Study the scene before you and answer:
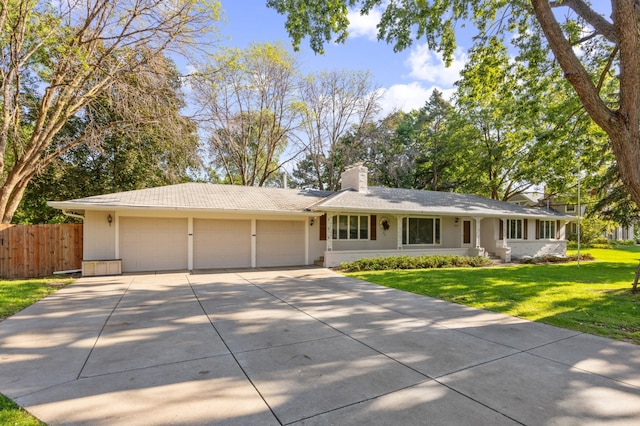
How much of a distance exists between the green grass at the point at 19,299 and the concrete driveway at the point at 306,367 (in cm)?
11

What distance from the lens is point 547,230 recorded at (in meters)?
20.5

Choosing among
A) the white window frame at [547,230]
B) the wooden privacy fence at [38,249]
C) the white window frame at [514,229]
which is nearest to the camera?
the wooden privacy fence at [38,249]

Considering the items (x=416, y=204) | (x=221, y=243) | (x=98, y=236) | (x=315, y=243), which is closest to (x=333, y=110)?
(x=416, y=204)

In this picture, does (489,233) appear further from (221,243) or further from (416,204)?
(221,243)

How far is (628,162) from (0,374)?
31.9ft

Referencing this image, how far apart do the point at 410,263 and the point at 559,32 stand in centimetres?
929

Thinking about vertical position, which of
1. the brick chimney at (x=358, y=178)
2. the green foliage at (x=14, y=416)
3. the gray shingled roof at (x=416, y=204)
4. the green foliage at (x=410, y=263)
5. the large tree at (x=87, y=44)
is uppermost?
the large tree at (x=87, y=44)

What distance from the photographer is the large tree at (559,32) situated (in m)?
5.56

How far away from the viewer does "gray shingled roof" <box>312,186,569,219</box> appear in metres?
13.8

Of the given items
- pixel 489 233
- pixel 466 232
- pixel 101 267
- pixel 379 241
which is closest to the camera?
pixel 101 267

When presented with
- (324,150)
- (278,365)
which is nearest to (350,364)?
(278,365)

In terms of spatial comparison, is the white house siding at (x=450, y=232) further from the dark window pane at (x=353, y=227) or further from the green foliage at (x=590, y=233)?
the green foliage at (x=590, y=233)

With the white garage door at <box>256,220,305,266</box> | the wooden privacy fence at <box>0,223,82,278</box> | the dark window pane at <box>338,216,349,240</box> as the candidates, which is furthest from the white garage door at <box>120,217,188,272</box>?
the dark window pane at <box>338,216,349,240</box>

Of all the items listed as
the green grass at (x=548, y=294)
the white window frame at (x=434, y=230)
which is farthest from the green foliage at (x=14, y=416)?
the white window frame at (x=434, y=230)
